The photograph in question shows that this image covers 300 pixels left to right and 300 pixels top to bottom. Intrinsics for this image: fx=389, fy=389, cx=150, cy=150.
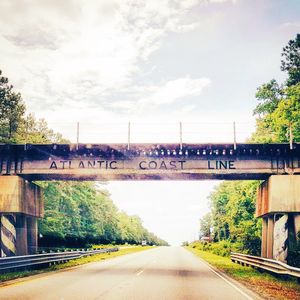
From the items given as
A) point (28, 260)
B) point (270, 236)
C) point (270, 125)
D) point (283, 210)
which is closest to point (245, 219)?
point (270, 125)

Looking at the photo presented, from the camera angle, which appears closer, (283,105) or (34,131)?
(283,105)

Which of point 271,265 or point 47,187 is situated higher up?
point 47,187

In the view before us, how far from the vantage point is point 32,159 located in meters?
21.6

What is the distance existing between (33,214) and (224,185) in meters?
50.8

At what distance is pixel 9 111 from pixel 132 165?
947 inches

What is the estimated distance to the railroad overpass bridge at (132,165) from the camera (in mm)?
20781

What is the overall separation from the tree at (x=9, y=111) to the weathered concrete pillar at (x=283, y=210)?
2616 centimetres

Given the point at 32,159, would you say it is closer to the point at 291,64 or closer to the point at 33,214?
the point at 33,214

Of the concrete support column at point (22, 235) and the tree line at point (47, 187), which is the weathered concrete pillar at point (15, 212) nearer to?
the concrete support column at point (22, 235)

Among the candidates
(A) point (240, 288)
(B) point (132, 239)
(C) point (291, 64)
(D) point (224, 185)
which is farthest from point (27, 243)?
(B) point (132, 239)

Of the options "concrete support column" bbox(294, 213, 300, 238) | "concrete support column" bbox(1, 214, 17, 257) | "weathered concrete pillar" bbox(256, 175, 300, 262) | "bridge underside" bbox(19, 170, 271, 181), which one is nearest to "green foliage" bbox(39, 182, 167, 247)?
"concrete support column" bbox(1, 214, 17, 257)

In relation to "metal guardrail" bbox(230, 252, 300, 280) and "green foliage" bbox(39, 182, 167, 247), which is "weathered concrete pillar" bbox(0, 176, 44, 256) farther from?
"green foliage" bbox(39, 182, 167, 247)

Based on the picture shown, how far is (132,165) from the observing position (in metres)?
21.4

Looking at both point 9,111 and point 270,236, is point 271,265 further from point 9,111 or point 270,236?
point 9,111
